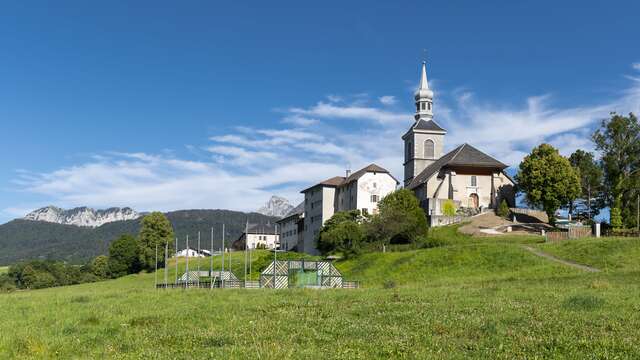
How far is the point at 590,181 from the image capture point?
112375 millimetres

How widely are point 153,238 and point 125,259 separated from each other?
7.54 m

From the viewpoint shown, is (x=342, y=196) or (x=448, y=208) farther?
(x=342, y=196)

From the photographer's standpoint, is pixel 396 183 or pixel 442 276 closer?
pixel 442 276

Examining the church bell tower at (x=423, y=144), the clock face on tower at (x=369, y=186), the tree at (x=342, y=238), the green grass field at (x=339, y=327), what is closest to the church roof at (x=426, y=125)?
the church bell tower at (x=423, y=144)

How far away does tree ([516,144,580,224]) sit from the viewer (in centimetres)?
9669

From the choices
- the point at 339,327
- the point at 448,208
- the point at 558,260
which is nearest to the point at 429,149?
the point at 448,208

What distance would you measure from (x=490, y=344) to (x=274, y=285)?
42645mm

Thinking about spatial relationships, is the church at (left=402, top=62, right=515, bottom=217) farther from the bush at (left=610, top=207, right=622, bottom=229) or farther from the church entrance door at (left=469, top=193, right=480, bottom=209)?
the bush at (left=610, top=207, right=622, bottom=229)

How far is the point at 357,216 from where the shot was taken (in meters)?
108

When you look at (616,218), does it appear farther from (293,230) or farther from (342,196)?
(293,230)

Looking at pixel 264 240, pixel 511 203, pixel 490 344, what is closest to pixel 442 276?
pixel 490 344

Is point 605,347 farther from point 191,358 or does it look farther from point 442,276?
point 442,276

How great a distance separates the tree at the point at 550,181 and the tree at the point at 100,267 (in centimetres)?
8316

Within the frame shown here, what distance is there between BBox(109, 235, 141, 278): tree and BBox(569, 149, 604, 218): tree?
80.1 metres
